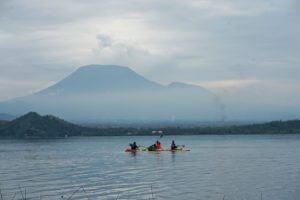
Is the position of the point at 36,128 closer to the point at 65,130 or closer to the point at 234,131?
the point at 65,130

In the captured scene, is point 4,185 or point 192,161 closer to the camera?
point 4,185

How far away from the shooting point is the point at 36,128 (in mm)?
125375

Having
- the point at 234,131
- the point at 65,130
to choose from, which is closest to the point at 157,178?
the point at 234,131

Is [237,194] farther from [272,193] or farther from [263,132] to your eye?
[263,132]

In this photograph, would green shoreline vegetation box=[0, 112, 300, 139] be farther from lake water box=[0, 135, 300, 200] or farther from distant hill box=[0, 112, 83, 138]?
lake water box=[0, 135, 300, 200]

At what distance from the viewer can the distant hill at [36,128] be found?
125312 millimetres

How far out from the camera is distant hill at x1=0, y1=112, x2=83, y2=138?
411 ft

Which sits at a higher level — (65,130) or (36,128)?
(36,128)

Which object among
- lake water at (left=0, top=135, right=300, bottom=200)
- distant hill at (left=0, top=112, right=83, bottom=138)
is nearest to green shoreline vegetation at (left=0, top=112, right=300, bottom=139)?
distant hill at (left=0, top=112, right=83, bottom=138)

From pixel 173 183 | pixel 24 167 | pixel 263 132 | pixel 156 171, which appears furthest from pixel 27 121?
pixel 173 183

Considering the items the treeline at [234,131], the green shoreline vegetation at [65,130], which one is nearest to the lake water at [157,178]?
the green shoreline vegetation at [65,130]

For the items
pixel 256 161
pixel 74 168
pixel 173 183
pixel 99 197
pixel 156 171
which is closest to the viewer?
pixel 99 197

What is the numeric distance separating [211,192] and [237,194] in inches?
58.9

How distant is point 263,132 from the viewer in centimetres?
12825
